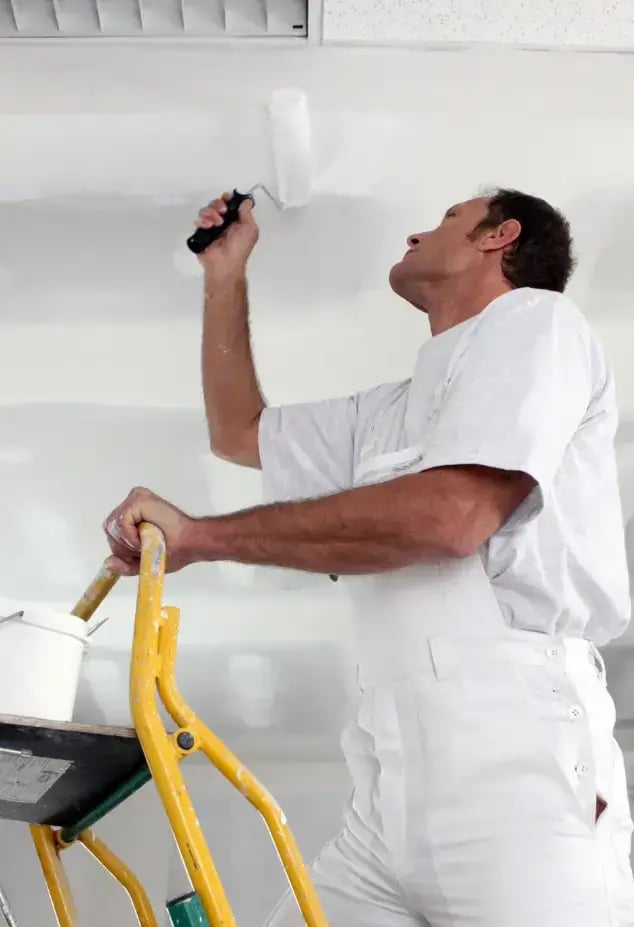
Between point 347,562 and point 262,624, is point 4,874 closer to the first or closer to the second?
point 262,624

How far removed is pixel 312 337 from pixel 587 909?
131cm

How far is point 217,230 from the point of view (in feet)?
5.72

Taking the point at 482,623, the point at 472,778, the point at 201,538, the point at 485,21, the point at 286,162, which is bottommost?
the point at 472,778

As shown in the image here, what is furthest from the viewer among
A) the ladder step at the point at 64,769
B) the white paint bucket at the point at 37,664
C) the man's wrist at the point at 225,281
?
the man's wrist at the point at 225,281

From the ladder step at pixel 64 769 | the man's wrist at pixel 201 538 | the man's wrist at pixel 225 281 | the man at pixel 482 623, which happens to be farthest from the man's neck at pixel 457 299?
the ladder step at pixel 64 769

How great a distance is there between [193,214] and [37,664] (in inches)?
36.5

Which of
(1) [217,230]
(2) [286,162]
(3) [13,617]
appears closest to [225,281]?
(1) [217,230]

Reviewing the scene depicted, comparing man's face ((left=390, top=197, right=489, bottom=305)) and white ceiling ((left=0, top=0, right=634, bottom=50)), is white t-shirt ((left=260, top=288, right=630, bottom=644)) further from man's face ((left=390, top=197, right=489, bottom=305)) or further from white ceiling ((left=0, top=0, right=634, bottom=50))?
white ceiling ((left=0, top=0, right=634, bottom=50))

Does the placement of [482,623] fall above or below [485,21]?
below

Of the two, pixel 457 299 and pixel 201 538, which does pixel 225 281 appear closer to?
pixel 457 299

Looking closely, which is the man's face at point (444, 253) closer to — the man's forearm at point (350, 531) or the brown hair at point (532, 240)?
the brown hair at point (532, 240)

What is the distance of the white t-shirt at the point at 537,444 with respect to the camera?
1203mm

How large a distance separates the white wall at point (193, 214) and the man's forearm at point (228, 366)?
0.42ft

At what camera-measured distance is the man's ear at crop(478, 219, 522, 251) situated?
1676 millimetres
